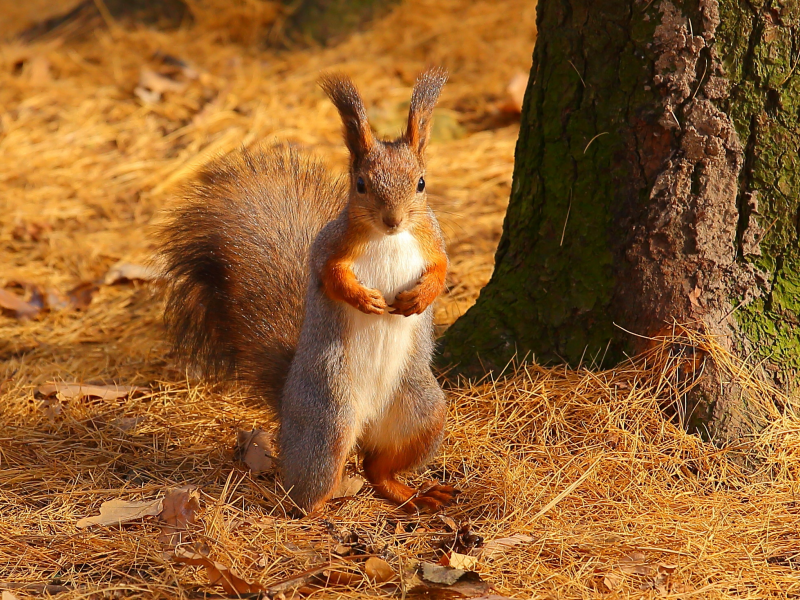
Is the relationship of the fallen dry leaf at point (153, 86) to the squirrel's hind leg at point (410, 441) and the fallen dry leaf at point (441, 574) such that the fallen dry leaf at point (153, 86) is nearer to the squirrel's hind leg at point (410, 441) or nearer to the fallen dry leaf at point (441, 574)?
the squirrel's hind leg at point (410, 441)

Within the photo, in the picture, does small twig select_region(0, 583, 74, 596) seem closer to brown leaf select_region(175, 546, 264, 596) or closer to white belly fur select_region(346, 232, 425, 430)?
brown leaf select_region(175, 546, 264, 596)

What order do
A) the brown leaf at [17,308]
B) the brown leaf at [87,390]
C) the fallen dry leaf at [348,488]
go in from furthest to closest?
the brown leaf at [17,308]
the brown leaf at [87,390]
the fallen dry leaf at [348,488]

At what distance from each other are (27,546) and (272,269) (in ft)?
3.12

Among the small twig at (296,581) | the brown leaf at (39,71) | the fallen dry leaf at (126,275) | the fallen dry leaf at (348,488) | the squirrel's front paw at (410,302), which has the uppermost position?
the brown leaf at (39,71)

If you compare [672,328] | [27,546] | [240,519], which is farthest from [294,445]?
[672,328]

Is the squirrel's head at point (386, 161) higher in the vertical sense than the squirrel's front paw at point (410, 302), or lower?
higher

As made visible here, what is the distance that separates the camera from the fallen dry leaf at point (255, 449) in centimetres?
235

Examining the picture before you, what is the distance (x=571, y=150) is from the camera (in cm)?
243

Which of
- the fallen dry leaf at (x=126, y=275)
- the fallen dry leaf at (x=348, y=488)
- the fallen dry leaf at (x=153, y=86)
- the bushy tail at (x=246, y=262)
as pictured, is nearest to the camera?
the fallen dry leaf at (x=348, y=488)

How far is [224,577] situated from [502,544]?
1.98ft

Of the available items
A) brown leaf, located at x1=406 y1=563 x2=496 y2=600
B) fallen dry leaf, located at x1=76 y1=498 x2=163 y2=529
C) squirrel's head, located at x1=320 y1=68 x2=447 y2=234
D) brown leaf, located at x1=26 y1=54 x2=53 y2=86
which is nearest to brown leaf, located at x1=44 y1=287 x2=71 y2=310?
fallen dry leaf, located at x1=76 y1=498 x2=163 y2=529

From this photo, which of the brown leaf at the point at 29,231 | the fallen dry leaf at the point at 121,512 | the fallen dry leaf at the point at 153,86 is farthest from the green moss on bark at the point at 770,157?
the fallen dry leaf at the point at 153,86

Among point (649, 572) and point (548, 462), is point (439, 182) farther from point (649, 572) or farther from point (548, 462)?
point (649, 572)

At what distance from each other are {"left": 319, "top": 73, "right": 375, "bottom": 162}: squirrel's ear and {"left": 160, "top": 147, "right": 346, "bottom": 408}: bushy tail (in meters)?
0.57
